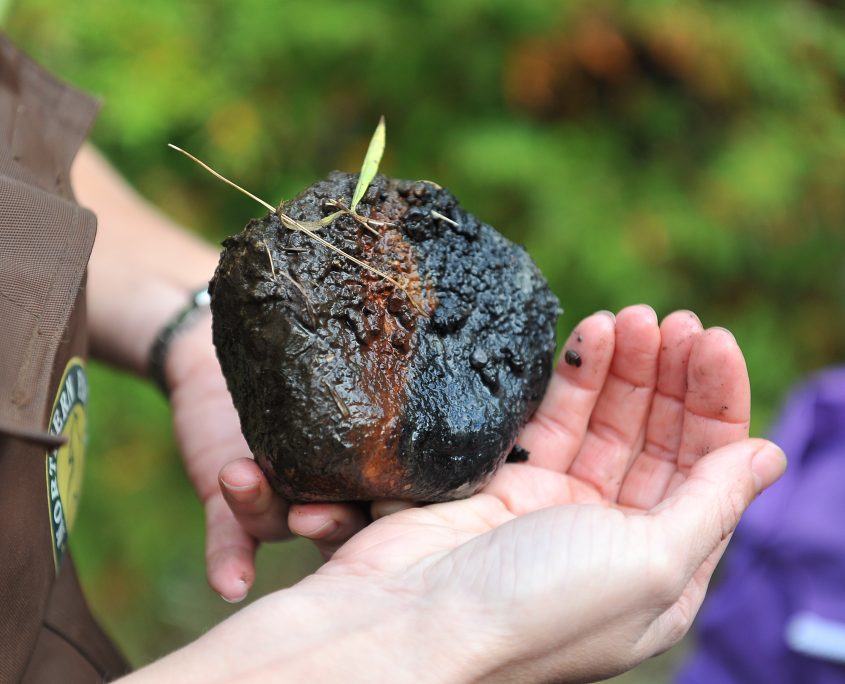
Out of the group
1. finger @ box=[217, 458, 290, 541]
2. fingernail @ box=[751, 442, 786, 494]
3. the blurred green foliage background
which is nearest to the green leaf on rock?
finger @ box=[217, 458, 290, 541]

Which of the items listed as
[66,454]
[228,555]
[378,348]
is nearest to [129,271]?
[66,454]

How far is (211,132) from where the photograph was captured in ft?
13.8

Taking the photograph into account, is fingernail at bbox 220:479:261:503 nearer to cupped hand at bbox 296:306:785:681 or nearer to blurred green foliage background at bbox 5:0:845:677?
cupped hand at bbox 296:306:785:681

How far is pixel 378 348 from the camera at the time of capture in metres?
2.00

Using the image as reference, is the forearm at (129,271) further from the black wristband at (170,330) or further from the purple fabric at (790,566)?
the purple fabric at (790,566)

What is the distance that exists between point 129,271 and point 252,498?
122 centimetres

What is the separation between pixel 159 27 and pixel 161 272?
1.94m

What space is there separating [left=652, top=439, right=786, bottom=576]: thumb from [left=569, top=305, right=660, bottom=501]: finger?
1.13 feet

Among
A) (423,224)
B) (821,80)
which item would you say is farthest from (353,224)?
(821,80)

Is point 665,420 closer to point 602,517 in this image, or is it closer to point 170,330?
point 602,517

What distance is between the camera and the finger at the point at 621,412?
2.17m

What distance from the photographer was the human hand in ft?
6.45

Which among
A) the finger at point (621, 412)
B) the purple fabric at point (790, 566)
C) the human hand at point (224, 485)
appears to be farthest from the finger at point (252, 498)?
the purple fabric at point (790, 566)

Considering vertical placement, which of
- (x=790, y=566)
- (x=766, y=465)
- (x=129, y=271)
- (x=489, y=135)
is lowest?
(x=790, y=566)
